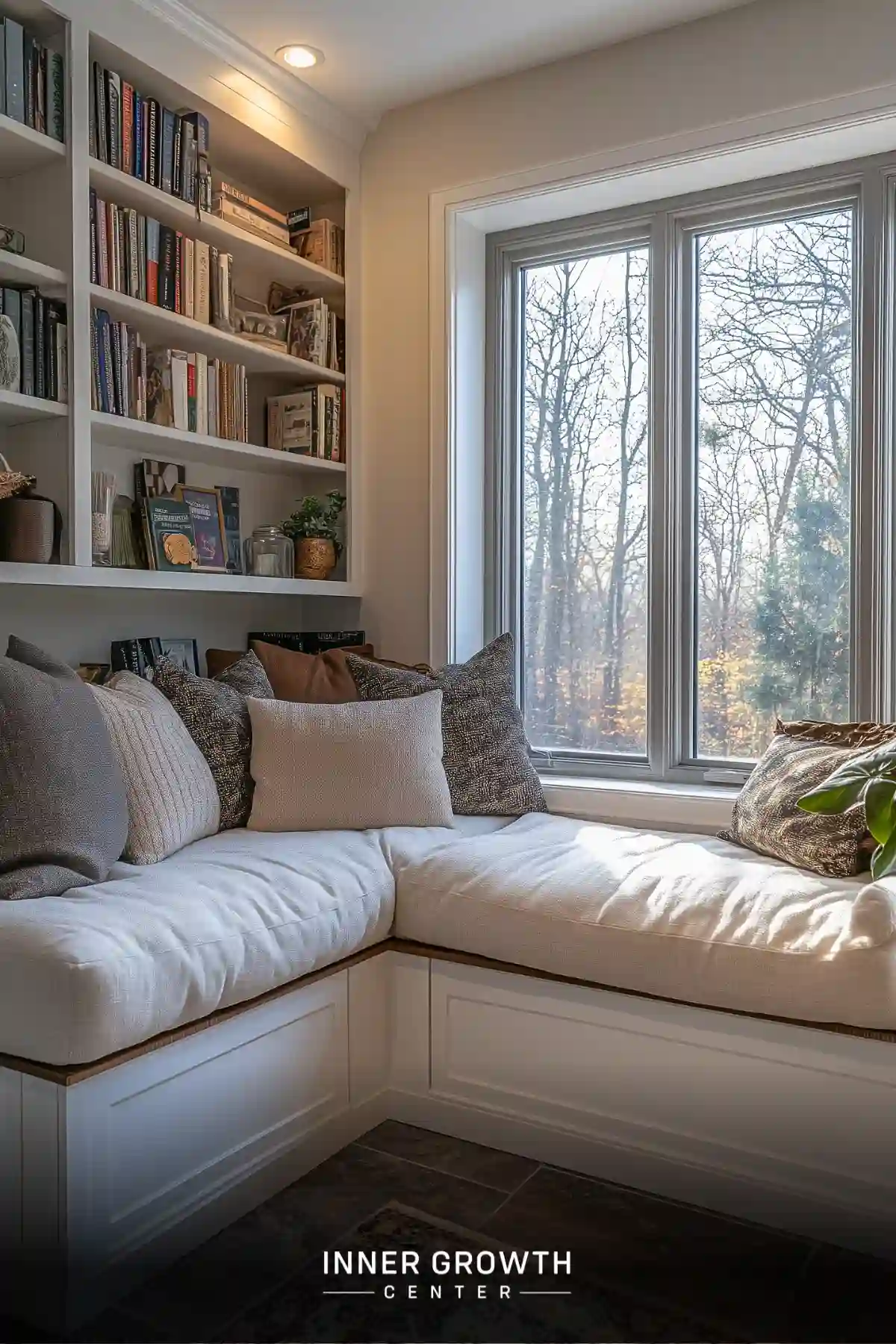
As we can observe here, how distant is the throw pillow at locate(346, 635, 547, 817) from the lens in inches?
110

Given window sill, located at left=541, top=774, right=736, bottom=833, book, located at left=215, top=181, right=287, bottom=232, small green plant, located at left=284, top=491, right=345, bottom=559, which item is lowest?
window sill, located at left=541, top=774, right=736, bottom=833

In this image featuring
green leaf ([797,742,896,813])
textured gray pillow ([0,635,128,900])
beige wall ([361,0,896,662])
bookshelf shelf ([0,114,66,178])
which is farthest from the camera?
beige wall ([361,0,896,662])

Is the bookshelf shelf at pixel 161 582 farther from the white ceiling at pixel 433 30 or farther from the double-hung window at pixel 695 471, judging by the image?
the white ceiling at pixel 433 30

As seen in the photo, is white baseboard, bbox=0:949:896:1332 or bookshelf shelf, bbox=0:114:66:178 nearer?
white baseboard, bbox=0:949:896:1332

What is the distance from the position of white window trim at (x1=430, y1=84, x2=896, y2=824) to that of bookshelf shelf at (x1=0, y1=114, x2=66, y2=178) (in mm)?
1195

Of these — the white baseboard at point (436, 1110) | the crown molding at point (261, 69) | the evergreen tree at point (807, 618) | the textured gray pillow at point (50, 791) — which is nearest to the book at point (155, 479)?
the textured gray pillow at point (50, 791)

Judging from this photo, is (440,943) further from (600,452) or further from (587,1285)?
(600,452)

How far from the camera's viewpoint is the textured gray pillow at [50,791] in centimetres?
184

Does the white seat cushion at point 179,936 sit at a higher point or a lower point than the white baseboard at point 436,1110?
higher

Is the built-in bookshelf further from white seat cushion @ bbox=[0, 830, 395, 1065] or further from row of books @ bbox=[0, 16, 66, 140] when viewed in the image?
white seat cushion @ bbox=[0, 830, 395, 1065]

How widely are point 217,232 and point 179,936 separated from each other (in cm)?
203

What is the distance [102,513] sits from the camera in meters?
2.59

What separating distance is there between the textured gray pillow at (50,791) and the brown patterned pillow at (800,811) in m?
1.37

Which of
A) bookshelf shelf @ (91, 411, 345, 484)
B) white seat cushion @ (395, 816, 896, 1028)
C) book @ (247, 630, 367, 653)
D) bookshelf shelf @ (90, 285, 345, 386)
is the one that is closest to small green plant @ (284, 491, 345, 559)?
bookshelf shelf @ (91, 411, 345, 484)
